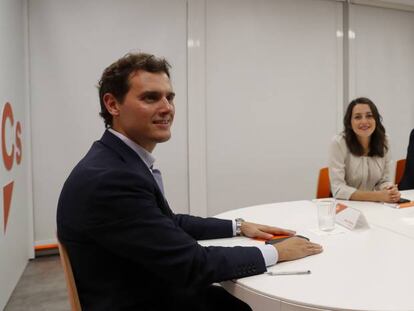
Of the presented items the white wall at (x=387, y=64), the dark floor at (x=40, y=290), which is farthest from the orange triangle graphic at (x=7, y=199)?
the white wall at (x=387, y=64)

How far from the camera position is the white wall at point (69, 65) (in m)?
3.18

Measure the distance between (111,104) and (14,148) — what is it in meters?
1.87

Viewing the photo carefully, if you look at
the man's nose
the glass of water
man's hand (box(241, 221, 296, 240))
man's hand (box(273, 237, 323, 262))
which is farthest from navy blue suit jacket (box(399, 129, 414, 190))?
the man's nose

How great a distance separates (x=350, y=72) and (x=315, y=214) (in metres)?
3.08

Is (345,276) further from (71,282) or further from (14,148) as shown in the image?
(14,148)

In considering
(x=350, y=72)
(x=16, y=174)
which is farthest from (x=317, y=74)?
(x=16, y=174)

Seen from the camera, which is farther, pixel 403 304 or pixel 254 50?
pixel 254 50

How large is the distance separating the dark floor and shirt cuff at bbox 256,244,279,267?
174 cm

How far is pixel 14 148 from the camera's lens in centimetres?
270

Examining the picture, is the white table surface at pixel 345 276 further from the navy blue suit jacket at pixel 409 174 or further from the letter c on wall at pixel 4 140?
the letter c on wall at pixel 4 140

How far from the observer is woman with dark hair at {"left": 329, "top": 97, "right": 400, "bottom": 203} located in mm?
2459

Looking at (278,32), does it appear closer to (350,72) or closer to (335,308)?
(350,72)

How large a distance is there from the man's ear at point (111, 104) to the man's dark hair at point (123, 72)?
11 millimetres

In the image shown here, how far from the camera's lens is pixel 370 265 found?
1134 mm
